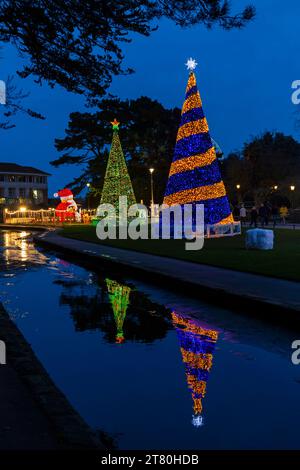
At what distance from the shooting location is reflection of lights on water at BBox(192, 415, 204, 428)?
4.73 m

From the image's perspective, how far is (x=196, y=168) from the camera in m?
26.9

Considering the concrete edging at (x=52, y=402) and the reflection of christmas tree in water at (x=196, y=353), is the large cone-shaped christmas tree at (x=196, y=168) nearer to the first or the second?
the reflection of christmas tree in water at (x=196, y=353)

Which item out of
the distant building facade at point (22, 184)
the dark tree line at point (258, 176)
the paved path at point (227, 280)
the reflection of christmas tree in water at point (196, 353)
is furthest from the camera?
the distant building facade at point (22, 184)

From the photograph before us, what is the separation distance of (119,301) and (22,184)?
11299 centimetres

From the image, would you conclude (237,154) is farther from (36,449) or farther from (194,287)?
(36,449)

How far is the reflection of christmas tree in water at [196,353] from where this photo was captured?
5530 millimetres

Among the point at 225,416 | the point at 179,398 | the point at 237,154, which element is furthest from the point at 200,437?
the point at 237,154

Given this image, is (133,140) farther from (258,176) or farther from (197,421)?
(197,421)

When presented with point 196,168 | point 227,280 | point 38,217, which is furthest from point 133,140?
point 227,280

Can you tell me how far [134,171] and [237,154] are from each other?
87.5ft

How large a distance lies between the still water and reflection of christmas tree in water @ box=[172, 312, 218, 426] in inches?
0.5

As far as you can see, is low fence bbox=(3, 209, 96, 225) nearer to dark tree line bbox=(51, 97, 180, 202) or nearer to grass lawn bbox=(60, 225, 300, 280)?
dark tree line bbox=(51, 97, 180, 202)

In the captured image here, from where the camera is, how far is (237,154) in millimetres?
87375

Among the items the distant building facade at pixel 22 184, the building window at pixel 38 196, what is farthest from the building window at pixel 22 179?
the building window at pixel 38 196
